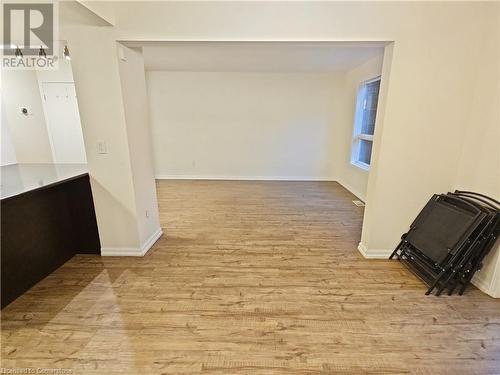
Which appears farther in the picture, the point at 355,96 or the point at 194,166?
the point at 194,166

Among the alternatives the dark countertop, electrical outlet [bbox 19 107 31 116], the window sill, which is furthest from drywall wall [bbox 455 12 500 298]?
electrical outlet [bbox 19 107 31 116]

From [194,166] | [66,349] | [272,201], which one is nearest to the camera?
Result: [66,349]

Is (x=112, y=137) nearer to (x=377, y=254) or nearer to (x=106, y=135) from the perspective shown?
(x=106, y=135)

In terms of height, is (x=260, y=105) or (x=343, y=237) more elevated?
(x=260, y=105)

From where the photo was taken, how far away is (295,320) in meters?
1.77

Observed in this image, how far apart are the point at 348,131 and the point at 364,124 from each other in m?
0.50

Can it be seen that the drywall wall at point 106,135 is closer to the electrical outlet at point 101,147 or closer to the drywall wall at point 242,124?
the electrical outlet at point 101,147

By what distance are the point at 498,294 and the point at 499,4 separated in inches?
92.4

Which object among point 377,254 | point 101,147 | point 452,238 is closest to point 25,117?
point 101,147

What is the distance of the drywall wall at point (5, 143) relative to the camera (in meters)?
4.86

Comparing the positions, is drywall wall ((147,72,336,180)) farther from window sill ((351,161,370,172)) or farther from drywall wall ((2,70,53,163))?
drywall wall ((2,70,53,163))

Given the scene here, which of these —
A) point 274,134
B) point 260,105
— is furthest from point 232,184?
point 260,105

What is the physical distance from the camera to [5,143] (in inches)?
194

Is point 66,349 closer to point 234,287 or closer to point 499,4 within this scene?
point 234,287
